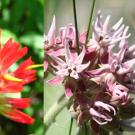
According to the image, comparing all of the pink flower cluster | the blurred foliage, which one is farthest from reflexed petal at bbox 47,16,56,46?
the blurred foliage

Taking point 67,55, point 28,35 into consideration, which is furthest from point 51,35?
point 28,35

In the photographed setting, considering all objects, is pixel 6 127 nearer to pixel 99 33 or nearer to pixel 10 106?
pixel 10 106

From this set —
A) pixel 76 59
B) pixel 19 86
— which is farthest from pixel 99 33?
pixel 19 86

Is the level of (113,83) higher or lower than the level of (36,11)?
lower

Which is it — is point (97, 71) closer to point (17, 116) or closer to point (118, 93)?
point (118, 93)

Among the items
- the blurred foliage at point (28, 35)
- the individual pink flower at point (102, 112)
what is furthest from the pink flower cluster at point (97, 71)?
the blurred foliage at point (28, 35)

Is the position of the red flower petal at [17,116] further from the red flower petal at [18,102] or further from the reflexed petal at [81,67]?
the reflexed petal at [81,67]
